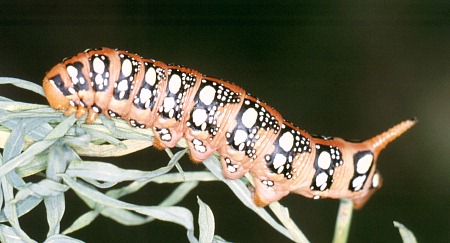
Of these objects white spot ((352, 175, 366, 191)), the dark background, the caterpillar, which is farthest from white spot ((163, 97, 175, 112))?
the dark background

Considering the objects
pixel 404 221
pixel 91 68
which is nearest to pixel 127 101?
pixel 91 68

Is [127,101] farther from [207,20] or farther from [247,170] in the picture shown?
[207,20]

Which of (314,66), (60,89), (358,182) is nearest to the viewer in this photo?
(60,89)

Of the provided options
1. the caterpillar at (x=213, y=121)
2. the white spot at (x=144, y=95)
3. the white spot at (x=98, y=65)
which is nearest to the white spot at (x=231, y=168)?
the caterpillar at (x=213, y=121)

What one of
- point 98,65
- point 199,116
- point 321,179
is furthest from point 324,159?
point 98,65

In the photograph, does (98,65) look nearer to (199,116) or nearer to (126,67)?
(126,67)
